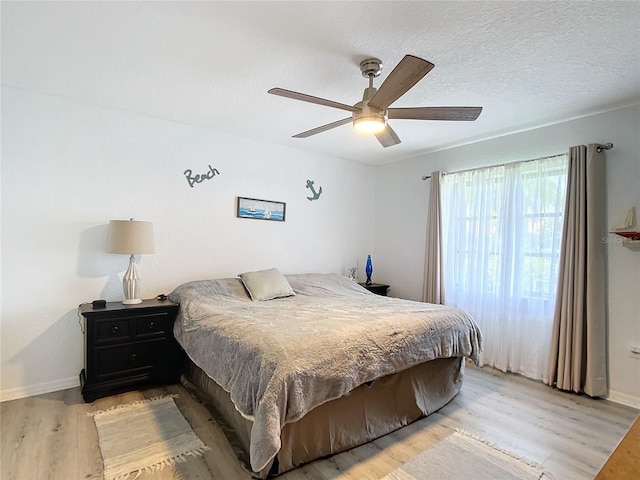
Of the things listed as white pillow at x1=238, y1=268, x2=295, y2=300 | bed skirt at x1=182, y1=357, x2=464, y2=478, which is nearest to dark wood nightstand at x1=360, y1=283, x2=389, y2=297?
white pillow at x1=238, y1=268, x2=295, y2=300

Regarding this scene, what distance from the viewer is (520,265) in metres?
3.52

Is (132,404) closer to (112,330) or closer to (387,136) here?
(112,330)

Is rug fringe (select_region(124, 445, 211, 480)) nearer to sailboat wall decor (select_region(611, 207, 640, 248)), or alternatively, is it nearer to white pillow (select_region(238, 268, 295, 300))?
white pillow (select_region(238, 268, 295, 300))

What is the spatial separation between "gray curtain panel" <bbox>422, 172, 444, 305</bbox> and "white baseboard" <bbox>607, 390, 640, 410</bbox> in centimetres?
169

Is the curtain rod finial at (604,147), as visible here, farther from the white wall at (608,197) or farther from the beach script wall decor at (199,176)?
the beach script wall decor at (199,176)

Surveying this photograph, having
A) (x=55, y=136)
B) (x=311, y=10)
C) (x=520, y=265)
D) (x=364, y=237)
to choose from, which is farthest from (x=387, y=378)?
(x=55, y=136)

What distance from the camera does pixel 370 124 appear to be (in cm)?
227

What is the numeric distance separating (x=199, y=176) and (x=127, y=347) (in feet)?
5.89

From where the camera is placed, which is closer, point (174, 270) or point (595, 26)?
point (595, 26)

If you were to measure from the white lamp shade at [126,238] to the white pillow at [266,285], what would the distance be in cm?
101

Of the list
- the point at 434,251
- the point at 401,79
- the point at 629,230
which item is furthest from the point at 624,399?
the point at 401,79

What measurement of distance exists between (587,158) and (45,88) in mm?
4626

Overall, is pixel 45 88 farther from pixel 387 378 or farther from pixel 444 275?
pixel 444 275

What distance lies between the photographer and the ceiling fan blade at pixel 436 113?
85.7 inches
